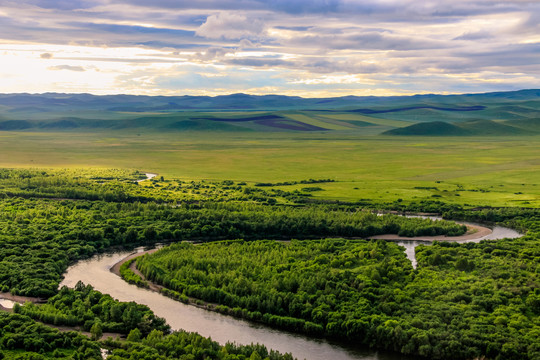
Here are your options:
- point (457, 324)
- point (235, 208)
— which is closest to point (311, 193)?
point (235, 208)

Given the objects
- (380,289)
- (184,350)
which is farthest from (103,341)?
(380,289)

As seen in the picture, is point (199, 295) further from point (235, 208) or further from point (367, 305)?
point (235, 208)

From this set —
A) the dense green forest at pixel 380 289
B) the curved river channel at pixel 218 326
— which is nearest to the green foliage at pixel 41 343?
the curved river channel at pixel 218 326

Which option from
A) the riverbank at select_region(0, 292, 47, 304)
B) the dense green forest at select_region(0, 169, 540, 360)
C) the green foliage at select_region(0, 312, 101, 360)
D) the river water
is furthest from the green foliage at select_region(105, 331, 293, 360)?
the river water

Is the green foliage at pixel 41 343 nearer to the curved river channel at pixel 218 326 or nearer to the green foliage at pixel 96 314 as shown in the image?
the green foliage at pixel 96 314

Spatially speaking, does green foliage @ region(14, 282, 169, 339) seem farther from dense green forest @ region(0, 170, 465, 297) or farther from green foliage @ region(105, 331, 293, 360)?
dense green forest @ region(0, 170, 465, 297)

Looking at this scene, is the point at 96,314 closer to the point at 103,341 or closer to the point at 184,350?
the point at 103,341
